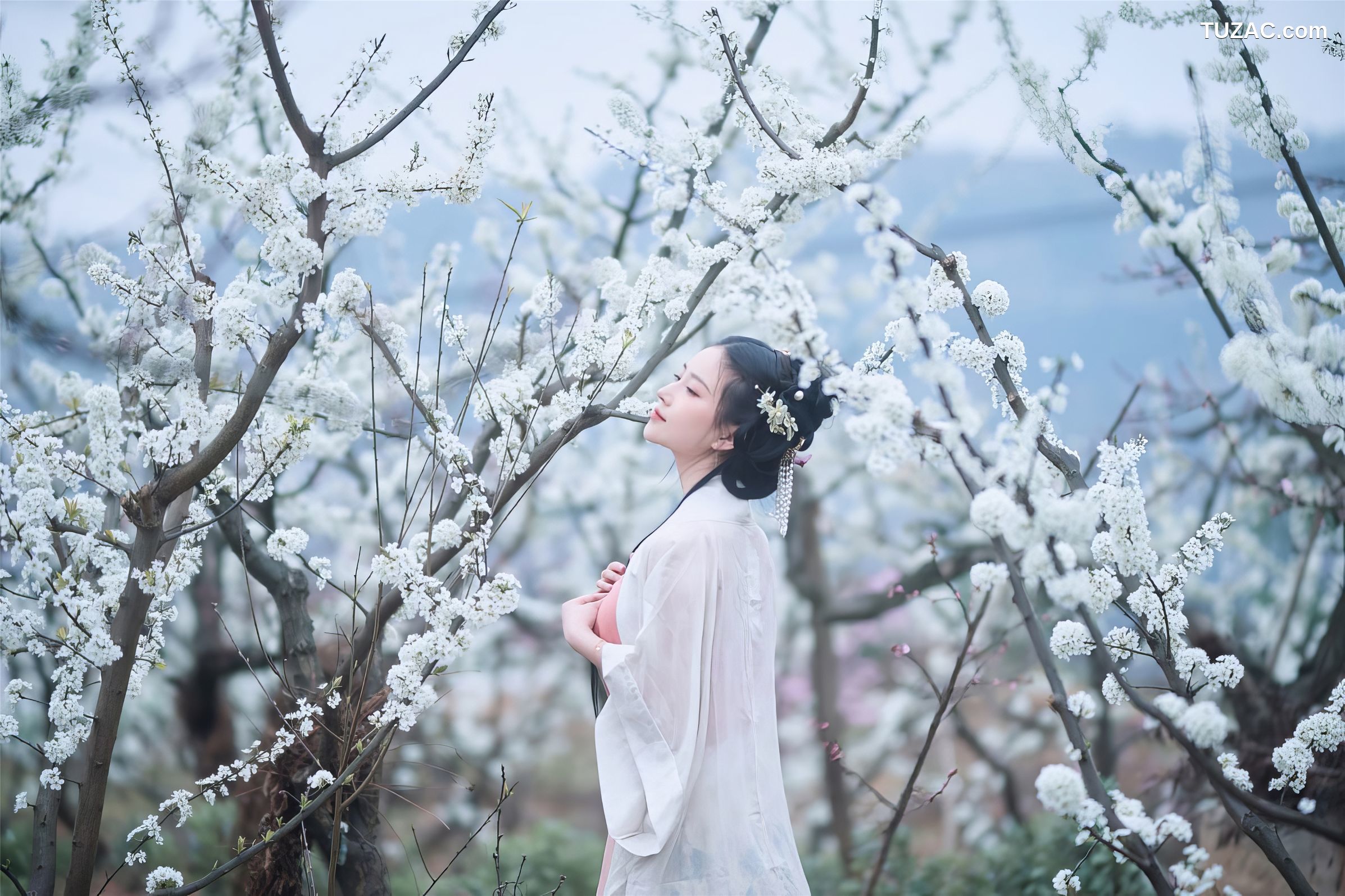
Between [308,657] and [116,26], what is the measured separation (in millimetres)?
1075

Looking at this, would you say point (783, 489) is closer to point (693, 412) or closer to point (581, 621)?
point (693, 412)

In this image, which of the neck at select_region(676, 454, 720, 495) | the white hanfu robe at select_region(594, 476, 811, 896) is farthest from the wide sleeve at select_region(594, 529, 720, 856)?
the neck at select_region(676, 454, 720, 495)

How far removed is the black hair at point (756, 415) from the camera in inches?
55.3

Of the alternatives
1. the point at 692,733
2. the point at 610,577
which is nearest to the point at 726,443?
the point at 610,577

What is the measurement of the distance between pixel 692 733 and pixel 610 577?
0.33 metres

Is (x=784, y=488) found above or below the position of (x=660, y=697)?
above

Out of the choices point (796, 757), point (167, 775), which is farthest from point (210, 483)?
point (796, 757)

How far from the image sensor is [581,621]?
142 cm

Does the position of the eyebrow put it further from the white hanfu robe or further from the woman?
the white hanfu robe

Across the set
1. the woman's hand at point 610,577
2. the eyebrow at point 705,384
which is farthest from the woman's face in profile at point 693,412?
the woman's hand at point 610,577

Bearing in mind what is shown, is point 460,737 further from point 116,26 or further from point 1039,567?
point 1039,567

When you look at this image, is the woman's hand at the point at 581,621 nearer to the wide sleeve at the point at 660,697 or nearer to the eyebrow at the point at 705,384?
the wide sleeve at the point at 660,697

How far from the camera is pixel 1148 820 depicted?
0.90 m

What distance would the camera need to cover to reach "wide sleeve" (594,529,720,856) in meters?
1.27
